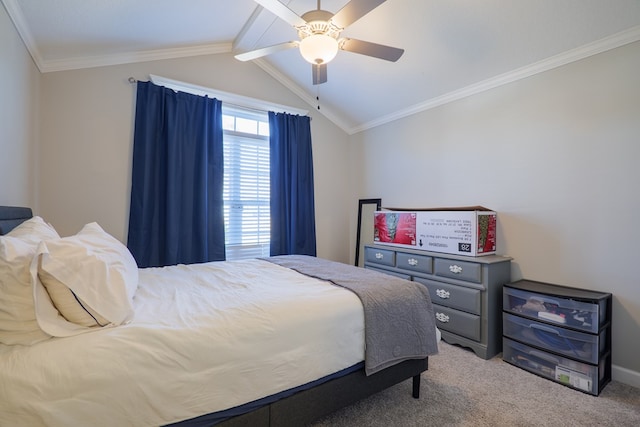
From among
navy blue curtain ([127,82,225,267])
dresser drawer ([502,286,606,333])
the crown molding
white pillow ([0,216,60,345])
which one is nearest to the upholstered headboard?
white pillow ([0,216,60,345])

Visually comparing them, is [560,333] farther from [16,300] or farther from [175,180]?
[175,180]

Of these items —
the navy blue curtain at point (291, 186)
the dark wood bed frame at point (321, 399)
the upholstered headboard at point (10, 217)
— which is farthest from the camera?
the navy blue curtain at point (291, 186)

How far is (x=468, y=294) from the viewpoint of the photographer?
8.02 feet

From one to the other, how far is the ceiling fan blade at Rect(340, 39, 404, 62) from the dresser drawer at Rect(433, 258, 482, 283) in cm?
176

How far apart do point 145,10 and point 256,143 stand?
1.64 metres

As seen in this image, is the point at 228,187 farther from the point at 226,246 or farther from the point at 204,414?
the point at 204,414

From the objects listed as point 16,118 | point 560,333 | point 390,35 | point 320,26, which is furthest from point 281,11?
point 560,333

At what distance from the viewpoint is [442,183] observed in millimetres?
3145

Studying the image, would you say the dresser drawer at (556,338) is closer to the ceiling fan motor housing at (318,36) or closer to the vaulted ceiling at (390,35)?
the vaulted ceiling at (390,35)

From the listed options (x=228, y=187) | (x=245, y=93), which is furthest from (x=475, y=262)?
(x=245, y=93)

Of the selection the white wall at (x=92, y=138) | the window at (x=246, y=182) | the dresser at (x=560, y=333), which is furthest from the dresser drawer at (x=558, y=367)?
the white wall at (x=92, y=138)

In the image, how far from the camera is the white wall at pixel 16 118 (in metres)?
1.79

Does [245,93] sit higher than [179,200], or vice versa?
[245,93]

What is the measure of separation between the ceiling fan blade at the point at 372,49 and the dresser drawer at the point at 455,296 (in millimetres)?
1951
